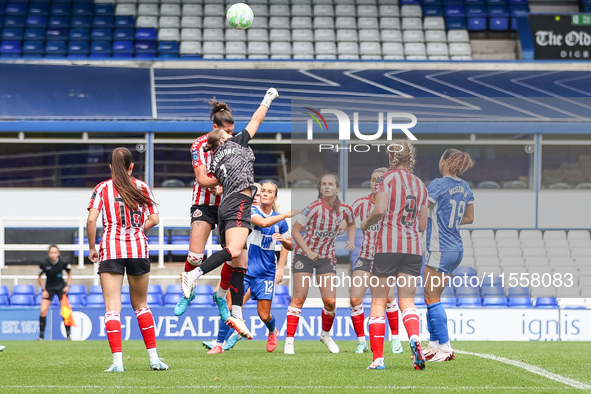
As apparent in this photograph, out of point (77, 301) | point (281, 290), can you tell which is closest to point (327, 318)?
point (281, 290)

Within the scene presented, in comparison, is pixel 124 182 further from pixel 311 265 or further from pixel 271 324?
pixel 271 324

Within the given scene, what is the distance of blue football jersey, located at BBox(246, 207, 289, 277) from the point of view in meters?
8.51

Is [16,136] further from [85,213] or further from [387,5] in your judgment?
[387,5]

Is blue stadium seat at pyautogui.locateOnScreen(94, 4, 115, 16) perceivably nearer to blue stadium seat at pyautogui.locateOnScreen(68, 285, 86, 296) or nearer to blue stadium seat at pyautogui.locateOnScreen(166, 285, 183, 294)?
blue stadium seat at pyautogui.locateOnScreen(68, 285, 86, 296)

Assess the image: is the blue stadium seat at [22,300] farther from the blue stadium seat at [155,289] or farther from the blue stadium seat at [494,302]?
the blue stadium seat at [494,302]

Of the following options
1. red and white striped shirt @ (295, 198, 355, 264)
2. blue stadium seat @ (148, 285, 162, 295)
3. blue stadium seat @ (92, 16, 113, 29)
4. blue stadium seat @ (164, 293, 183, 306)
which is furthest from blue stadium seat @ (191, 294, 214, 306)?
blue stadium seat @ (92, 16, 113, 29)

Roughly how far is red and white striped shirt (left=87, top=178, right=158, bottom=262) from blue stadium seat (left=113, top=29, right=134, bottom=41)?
47.8ft

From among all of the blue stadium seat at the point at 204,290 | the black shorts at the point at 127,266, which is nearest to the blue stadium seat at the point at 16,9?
the blue stadium seat at the point at 204,290

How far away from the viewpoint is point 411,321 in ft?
20.2

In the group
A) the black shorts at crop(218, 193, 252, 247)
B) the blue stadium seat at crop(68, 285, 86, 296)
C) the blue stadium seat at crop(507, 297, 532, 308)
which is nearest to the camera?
the black shorts at crop(218, 193, 252, 247)

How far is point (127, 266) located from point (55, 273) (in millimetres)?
7606

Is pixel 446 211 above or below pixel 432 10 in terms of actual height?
below

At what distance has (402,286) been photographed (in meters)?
6.16

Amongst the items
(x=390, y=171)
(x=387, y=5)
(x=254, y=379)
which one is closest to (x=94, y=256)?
(x=254, y=379)
